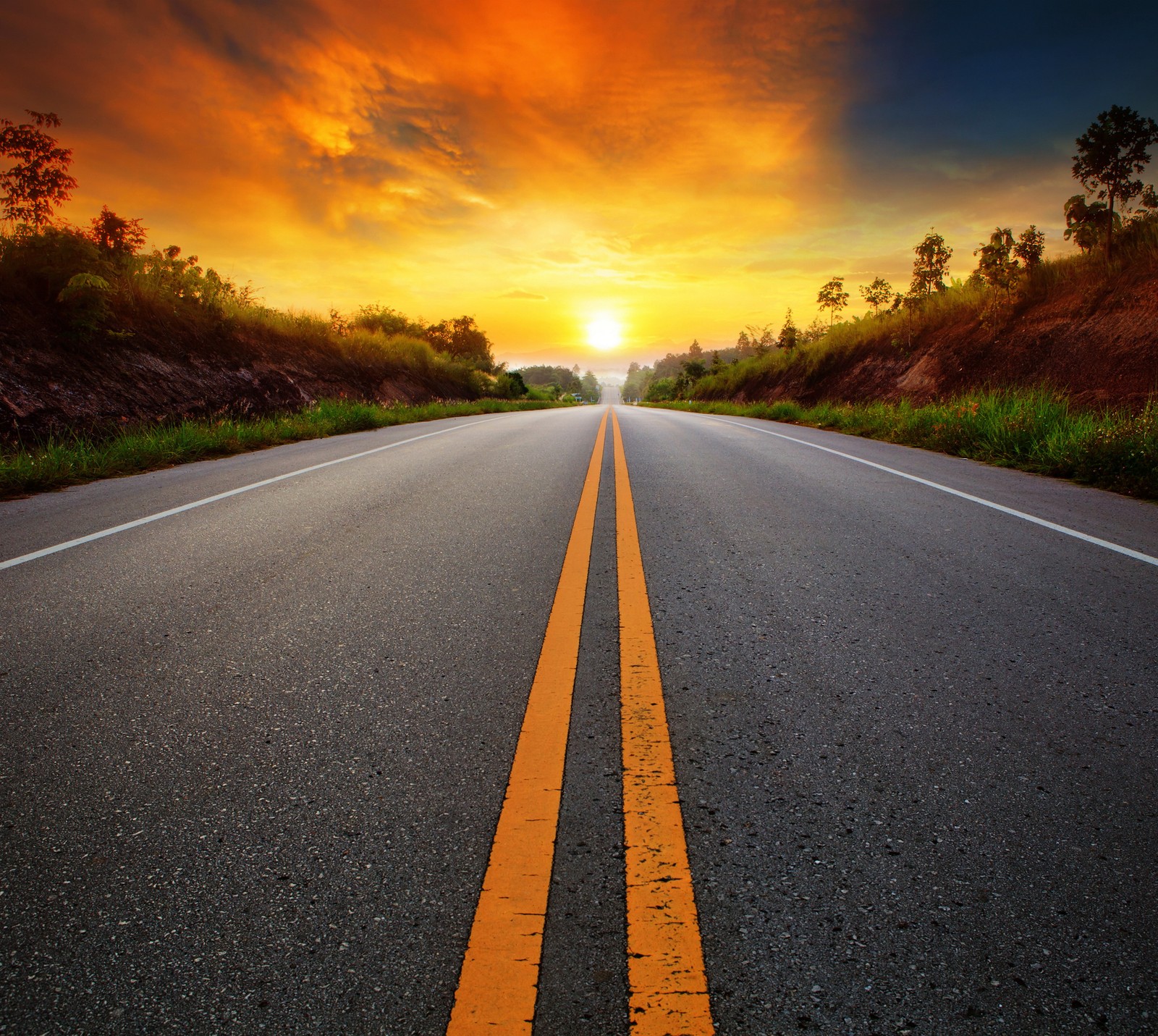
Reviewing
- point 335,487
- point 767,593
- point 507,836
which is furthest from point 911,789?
point 335,487

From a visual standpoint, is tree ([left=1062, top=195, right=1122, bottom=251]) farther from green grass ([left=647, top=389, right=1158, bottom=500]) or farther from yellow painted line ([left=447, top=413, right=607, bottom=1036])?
yellow painted line ([left=447, top=413, right=607, bottom=1036])

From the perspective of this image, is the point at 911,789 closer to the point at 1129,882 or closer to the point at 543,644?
the point at 1129,882

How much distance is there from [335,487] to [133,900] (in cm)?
519

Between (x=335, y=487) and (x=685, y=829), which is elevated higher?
(x=335, y=487)

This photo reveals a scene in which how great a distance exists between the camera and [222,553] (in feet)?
12.9

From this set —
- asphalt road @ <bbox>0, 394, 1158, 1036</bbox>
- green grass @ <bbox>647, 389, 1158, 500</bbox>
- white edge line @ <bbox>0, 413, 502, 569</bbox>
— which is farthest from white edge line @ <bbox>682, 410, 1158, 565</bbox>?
white edge line @ <bbox>0, 413, 502, 569</bbox>

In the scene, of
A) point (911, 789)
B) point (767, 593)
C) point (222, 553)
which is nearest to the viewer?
point (911, 789)

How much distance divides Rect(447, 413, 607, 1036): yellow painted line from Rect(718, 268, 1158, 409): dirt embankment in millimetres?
12647

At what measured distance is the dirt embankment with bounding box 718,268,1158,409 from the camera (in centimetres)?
1181

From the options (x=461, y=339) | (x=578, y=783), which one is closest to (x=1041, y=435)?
(x=578, y=783)

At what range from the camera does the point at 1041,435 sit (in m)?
8.57

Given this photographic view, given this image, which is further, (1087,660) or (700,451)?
(700,451)

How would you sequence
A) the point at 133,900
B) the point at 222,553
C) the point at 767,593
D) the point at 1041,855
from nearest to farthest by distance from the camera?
1. the point at 133,900
2. the point at 1041,855
3. the point at 767,593
4. the point at 222,553

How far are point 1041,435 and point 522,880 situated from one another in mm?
9943
